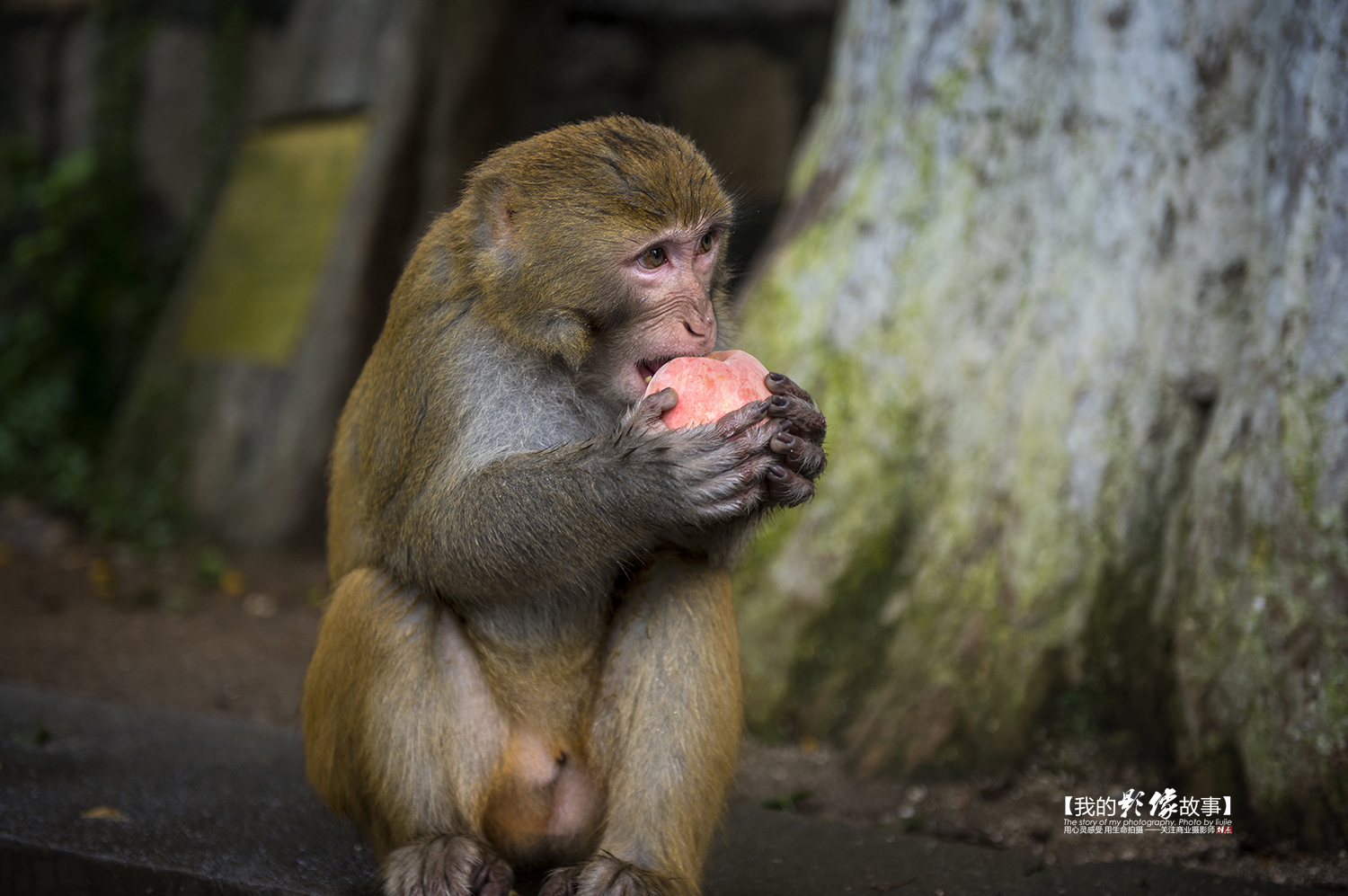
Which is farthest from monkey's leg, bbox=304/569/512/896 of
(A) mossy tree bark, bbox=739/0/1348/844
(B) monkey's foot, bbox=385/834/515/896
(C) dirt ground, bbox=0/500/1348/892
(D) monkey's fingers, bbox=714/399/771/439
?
(A) mossy tree bark, bbox=739/0/1348/844

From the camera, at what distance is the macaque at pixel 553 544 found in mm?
2494

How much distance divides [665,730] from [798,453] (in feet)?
2.22

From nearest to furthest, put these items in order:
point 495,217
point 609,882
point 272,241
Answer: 1. point 609,882
2. point 495,217
3. point 272,241

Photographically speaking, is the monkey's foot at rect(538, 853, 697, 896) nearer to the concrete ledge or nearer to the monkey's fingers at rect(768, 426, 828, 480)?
the concrete ledge

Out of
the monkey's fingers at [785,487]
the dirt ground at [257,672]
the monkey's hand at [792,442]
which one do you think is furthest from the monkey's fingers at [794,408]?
the dirt ground at [257,672]

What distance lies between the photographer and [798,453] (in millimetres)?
2514

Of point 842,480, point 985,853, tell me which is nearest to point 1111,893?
point 985,853

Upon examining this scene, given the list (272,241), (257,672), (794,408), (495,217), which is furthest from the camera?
(272,241)

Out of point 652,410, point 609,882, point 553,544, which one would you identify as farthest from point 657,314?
point 609,882

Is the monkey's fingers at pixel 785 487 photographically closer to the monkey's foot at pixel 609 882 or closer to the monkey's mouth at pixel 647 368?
the monkey's mouth at pixel 647 368

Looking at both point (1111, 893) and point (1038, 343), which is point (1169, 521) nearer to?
point (1038, 343)

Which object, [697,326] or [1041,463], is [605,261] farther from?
[1041,463]

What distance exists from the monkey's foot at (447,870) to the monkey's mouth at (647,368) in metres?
1.10

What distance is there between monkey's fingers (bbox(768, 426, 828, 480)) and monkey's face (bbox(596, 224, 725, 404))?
1.15 feet
